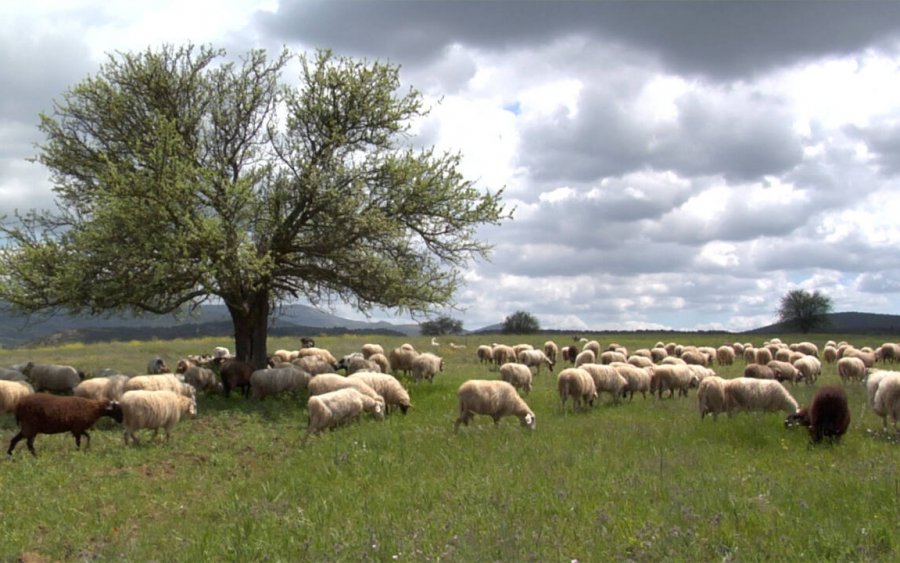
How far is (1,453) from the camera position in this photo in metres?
13.7

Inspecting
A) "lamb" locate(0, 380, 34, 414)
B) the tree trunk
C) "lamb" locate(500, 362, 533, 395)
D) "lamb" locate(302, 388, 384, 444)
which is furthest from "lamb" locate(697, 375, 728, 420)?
"lamb" locate(0, 380, 34, 414)

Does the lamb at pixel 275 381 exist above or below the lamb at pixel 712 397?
below

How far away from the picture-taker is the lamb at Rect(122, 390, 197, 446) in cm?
1438

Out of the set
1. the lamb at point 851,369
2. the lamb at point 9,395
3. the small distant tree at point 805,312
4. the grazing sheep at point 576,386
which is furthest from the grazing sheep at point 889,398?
the small distant tree at point 805,312

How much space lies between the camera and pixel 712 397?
16500mm

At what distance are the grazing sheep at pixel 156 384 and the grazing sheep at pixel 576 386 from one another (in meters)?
10.1

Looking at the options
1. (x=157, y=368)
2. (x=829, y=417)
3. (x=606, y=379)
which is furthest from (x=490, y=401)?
(x=157, y=368)

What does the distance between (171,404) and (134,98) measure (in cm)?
1319

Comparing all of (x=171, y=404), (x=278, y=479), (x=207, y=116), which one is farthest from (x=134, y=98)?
(x=278, y=479)

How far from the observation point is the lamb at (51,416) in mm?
13594

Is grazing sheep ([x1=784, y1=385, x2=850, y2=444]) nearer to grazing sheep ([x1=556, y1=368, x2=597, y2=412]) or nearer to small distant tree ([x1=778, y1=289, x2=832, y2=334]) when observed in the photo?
grazing sheep ([x1=556, y1=368, x2=597, y2=412])

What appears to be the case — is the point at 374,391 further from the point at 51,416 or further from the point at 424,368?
the point at 424,368

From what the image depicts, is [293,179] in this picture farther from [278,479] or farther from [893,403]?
[893,403]

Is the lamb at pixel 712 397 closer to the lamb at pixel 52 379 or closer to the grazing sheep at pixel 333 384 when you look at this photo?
the grazing sheep at pixel 333 384
